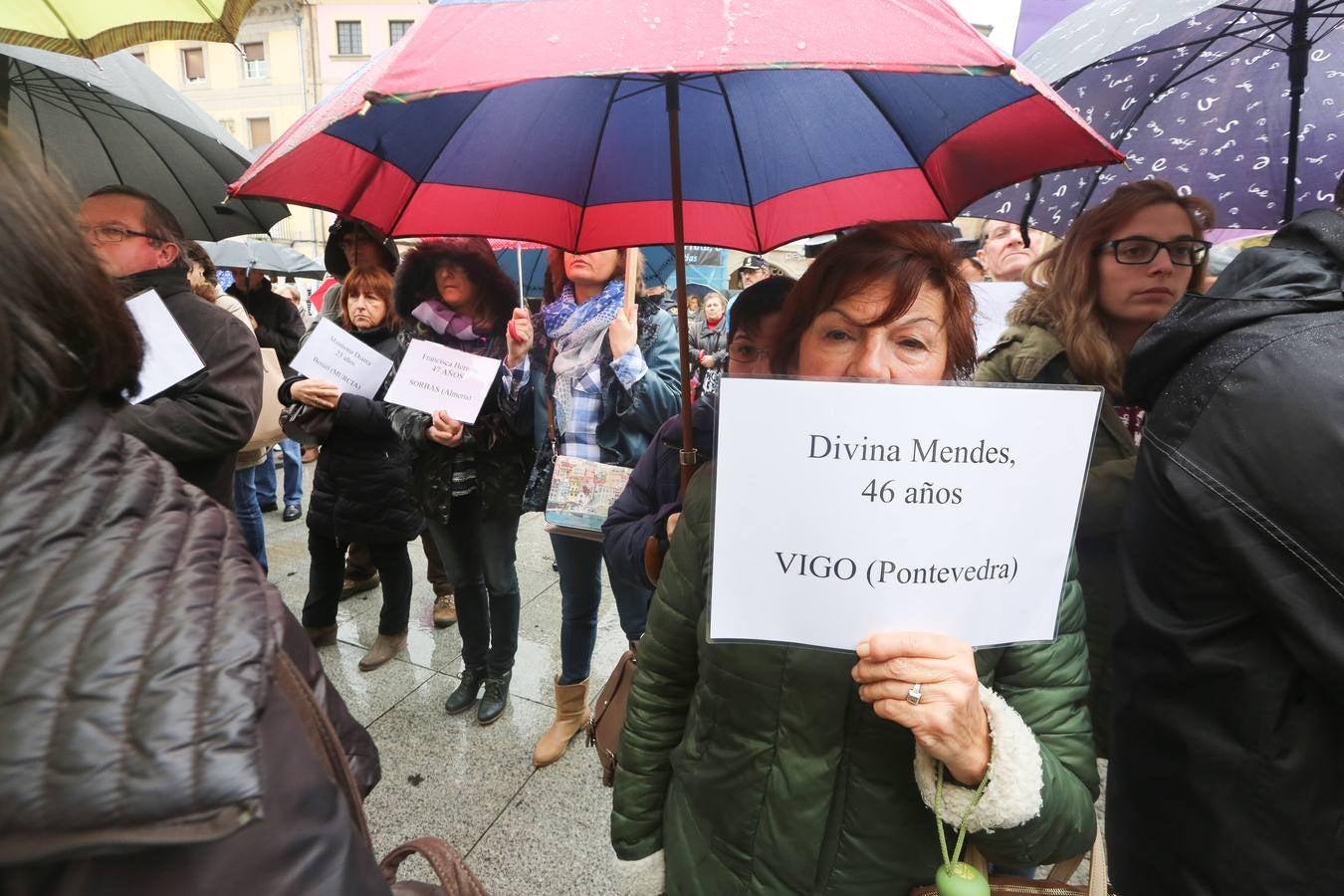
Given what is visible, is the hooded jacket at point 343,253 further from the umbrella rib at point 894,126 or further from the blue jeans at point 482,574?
the umbrella rib at point 894,126

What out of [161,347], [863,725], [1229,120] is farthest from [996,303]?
[161,347]

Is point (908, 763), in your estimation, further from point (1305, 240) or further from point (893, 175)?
point (893, 175)

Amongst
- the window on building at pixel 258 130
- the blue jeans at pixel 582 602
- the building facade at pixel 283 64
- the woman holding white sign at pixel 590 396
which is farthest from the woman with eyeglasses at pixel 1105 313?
the window on building at pixel 258 130

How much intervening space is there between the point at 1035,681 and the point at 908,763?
0.84ft

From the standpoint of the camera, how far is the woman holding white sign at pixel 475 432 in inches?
108

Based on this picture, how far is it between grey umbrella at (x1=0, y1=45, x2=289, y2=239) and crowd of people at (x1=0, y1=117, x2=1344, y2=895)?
0.53 metres

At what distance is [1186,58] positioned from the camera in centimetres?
222

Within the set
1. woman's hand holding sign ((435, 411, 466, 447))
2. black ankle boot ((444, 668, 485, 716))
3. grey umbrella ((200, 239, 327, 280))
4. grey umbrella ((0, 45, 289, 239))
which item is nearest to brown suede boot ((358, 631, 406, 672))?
black ankle boot ((444, 668, 485, 716))

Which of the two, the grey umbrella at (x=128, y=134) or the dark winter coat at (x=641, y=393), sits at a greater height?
the grey umbrella at (x=128, y=134)

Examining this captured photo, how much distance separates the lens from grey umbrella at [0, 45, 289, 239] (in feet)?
7.63

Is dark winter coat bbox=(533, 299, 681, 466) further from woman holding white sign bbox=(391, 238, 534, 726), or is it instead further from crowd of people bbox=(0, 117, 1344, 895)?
woman holding white sign bbox=(391, 238, 534, 726)

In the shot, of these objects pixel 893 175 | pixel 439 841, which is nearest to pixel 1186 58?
pixel 893 175

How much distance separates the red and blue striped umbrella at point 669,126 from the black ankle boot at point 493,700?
79.9 inches

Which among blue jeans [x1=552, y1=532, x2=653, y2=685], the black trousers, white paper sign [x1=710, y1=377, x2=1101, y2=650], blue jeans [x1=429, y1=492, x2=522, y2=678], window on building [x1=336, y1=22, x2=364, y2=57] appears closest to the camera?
white paper sign [x1=710, y1=377, x2=1101, y2=650]
